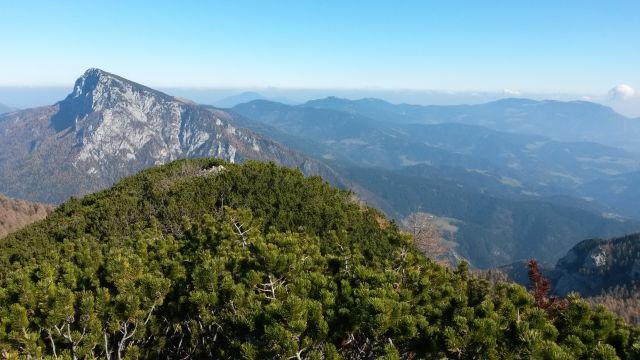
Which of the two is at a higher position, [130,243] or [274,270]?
[274,270]

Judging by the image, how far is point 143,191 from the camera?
213 ft

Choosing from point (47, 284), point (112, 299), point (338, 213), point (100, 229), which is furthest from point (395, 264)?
point (100, 229)

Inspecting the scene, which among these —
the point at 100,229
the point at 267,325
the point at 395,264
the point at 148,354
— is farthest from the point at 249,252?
the point at 100,229

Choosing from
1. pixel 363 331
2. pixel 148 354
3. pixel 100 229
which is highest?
pixel 363 331

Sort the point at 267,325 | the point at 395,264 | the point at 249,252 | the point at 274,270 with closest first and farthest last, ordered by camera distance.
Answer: the point at 267,325
the point at 274,270
the point at 249,252
the point at 395,264

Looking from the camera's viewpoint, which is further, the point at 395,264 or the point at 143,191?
the point at 143,191

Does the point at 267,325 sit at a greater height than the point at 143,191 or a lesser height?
greater

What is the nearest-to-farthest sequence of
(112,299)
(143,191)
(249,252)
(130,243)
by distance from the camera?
1. (112,299)
2. (249,252)
3. (130,243)
4. (143,191)

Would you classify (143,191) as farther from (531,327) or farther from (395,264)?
(531,327)

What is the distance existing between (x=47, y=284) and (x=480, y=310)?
47.7 ft

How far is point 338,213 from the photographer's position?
161ft

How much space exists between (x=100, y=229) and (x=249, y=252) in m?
32.7

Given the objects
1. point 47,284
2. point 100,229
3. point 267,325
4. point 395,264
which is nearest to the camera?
point 267,325

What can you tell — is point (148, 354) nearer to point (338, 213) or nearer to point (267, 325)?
point (267, 325)
